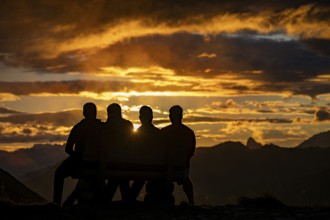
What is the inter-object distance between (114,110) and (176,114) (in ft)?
5.61

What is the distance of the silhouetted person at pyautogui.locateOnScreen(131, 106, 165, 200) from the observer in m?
12.0

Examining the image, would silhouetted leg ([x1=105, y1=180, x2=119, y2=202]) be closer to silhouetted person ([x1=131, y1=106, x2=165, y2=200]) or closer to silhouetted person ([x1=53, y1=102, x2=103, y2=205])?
silhouetted person ([x1=131, y1=106, x2=165, y2=200])

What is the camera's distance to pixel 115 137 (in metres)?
11.7

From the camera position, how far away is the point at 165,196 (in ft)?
40.3

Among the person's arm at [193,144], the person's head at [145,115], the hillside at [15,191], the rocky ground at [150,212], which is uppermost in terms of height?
the person's head at [145,115]

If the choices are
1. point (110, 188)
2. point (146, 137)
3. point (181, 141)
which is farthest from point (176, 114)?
point (110, 188)

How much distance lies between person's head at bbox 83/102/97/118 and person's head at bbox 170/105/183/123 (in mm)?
1834

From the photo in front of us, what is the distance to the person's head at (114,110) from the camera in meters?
12.3

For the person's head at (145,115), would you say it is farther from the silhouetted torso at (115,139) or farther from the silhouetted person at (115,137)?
the silhouetted torso at (115,139)

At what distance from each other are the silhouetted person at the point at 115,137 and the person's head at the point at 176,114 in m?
1.47

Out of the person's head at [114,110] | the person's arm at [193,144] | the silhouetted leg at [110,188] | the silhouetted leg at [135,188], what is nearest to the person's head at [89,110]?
the person's head at [114,110]

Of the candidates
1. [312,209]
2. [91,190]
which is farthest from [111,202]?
[312,209]

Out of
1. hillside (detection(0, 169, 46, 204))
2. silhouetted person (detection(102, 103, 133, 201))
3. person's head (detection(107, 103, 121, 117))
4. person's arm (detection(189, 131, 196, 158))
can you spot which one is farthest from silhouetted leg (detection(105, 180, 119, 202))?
hillside (detection(0, 169, 46, 204))

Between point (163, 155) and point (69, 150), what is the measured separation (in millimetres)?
2033
